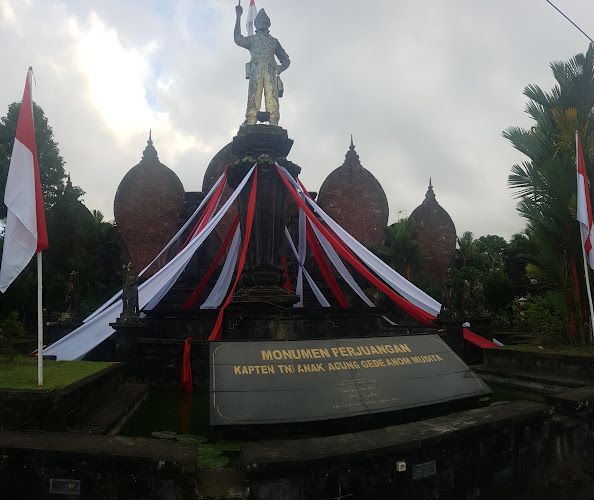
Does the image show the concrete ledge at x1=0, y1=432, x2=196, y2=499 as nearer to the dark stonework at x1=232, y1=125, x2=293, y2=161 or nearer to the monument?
the monument

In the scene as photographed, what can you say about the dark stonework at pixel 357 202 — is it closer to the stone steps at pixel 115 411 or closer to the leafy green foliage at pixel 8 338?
the stone steps at pixel 115 411

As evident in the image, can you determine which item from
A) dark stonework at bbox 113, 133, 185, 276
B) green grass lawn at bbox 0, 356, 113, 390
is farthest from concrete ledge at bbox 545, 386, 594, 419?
dark stonework at bbox 113, 133, 185, 276

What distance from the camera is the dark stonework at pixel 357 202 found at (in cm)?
2131

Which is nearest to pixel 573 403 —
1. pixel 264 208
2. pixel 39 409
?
pixel 39 409

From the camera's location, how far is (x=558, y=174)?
6.88 m

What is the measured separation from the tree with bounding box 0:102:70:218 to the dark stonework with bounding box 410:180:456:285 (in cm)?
1849

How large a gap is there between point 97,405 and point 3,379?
3.15ft

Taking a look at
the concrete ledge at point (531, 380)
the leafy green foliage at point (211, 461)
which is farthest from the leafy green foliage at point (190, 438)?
the concrete ledge at point (531, 380)

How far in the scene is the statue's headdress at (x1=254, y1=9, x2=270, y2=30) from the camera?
10.2m

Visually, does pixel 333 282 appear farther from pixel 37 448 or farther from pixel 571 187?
pixel 37 448

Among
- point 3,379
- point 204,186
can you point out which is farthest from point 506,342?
point 204,186

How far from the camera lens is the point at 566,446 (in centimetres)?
411

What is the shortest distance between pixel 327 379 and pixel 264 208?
217 inches

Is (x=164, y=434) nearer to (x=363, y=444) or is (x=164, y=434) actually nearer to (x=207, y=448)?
(x=207, y=448)
